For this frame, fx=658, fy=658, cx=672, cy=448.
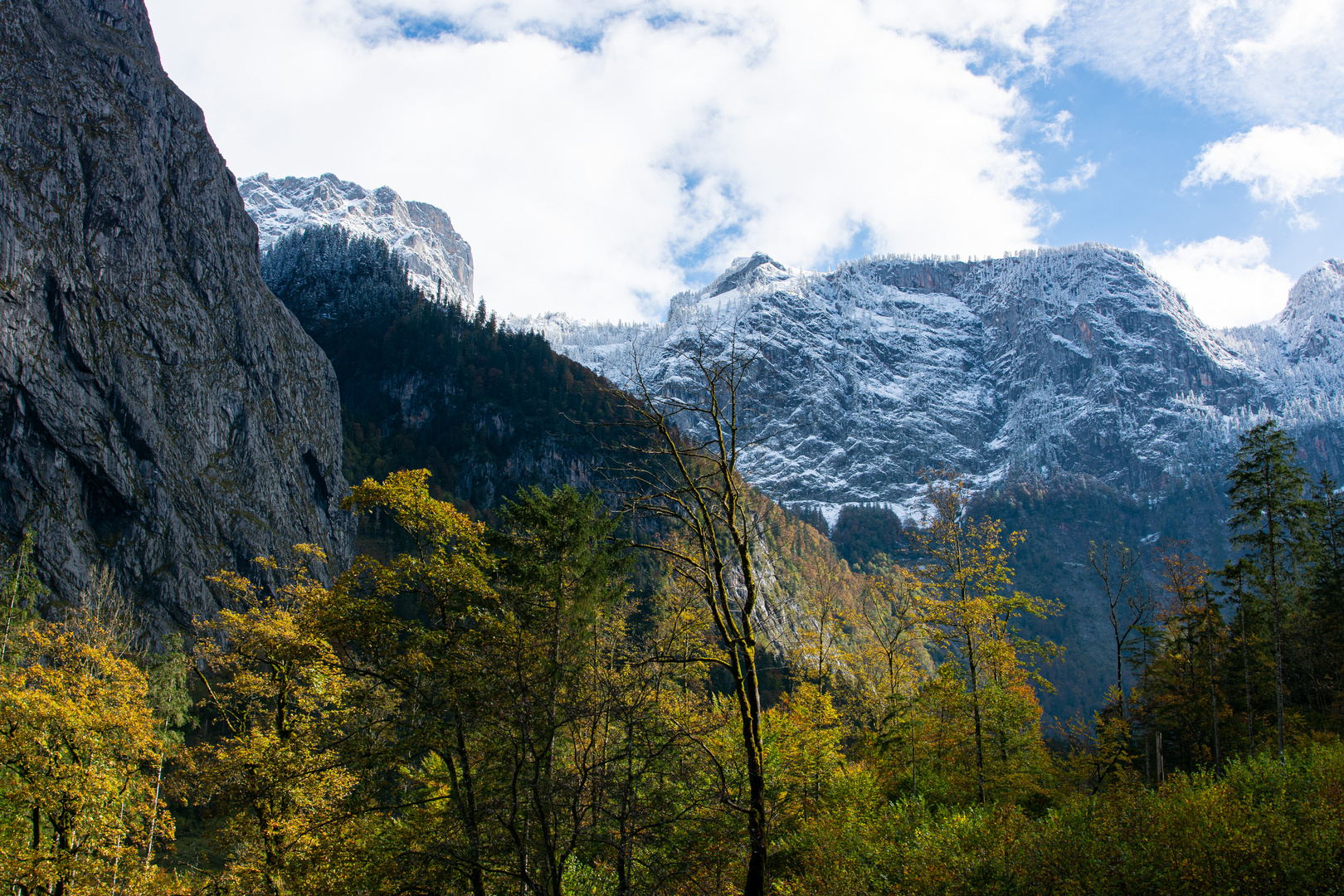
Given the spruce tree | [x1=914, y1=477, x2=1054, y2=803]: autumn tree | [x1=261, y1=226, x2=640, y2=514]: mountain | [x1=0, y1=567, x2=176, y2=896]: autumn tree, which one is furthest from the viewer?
[x1=261, y1=226, x2=640, y2=514]: mountain

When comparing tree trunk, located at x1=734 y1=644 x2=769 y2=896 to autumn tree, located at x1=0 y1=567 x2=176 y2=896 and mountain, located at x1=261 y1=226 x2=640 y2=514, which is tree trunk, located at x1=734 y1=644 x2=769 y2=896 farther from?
mountain, located at x1=261 y1=226 x2=640 y2=514

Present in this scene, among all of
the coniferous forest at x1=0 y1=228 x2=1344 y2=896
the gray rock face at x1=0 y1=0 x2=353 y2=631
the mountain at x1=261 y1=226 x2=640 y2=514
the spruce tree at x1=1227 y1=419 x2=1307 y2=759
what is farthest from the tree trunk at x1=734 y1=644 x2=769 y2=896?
the mountain at x1=261 y1=226 x2=640 y2=514

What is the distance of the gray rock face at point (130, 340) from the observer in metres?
61.2

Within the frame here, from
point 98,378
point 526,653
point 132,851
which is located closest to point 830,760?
point 526,653

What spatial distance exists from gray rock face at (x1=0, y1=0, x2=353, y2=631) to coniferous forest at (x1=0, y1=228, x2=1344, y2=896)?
48.6 m

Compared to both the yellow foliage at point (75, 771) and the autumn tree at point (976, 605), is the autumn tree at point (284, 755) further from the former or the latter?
the autumn tree at point (976, 605)

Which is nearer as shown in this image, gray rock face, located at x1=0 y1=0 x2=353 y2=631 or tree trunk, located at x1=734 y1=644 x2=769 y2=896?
tree trunk, located at x1=734 y1=644 x2=769 y2=896

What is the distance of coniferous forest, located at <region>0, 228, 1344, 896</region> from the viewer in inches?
395

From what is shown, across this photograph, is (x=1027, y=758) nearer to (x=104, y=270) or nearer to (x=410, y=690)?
(x=410, y=690)

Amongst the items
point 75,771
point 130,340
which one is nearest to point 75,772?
point 75,771

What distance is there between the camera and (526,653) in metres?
14.4

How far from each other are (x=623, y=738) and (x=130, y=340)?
256ft

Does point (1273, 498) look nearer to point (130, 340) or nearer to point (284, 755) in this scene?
point (284, 755)

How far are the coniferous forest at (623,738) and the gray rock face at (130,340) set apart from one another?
48.6 m
